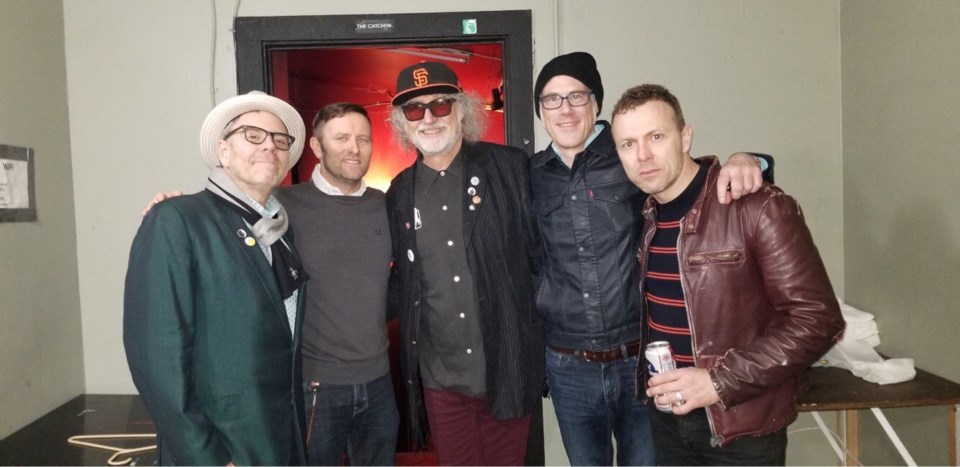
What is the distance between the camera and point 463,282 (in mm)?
2041

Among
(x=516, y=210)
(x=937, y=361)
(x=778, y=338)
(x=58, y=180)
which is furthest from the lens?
(x=58, y=180)

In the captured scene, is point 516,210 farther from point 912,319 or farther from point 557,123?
point 912,319

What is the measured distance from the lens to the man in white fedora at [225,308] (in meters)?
1.36

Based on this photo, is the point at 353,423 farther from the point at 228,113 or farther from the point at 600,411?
the point at 228,113

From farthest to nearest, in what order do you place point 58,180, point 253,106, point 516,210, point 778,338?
point 58,180, point 516,210, point 253,106, point 778,338

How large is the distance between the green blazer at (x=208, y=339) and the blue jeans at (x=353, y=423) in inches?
12.9

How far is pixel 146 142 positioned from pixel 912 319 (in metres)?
3.66

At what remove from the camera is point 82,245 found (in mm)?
2854

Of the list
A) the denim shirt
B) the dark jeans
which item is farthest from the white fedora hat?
the dark jeans

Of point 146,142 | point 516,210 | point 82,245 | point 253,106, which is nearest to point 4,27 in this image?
point 146,142

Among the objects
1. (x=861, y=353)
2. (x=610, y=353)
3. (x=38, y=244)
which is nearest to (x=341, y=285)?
(x=610, y=353)

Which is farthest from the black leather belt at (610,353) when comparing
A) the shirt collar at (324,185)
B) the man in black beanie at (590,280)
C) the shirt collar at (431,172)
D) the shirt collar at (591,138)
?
the shirt collar at (324,185)

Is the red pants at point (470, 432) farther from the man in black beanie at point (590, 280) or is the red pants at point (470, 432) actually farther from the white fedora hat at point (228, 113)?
the white fedora hat at point (228, 113)

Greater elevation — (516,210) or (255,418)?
(516,210)
